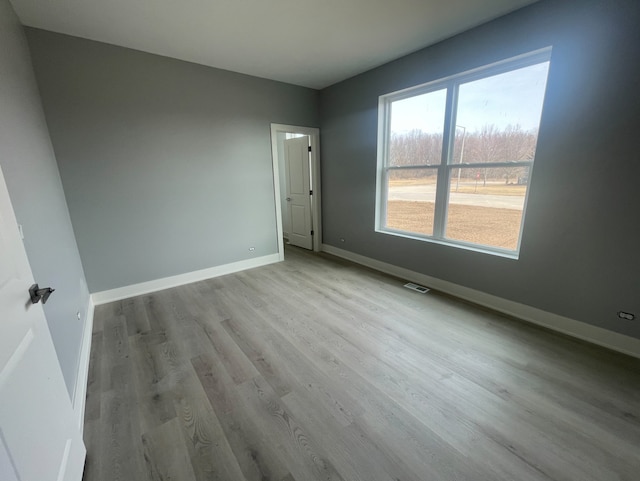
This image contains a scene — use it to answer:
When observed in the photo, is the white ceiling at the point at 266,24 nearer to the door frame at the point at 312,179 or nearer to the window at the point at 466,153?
the window at the point at 466,153

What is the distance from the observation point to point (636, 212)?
1.97m

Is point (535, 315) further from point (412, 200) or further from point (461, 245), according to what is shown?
point (412, 200)

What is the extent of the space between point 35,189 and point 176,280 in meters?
1.98

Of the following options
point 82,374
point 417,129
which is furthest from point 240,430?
point 417,129

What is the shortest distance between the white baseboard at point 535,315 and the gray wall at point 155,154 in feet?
7.97

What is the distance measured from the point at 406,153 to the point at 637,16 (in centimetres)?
199

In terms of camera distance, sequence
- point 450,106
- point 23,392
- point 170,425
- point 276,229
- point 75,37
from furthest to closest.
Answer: point 276,229, point 450,106, point 75,37, point 170,425, point 23,392

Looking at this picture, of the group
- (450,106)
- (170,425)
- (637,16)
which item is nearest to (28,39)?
(170,425)

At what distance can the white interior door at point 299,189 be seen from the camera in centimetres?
483

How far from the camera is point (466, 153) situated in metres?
2.90

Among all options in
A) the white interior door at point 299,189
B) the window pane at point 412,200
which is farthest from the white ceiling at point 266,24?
the white interior door at point 299,189

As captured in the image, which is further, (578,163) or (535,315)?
(535,315)

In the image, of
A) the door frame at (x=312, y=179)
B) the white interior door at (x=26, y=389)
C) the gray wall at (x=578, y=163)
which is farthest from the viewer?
the door frame at (x=312, y=179)

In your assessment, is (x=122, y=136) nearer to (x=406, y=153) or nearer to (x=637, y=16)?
(x=406, y=153)
